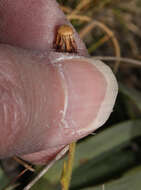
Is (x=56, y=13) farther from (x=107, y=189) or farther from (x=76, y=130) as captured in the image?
(x=107, y=189)

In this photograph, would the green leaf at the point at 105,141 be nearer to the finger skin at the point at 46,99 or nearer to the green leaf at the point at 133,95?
the green leaf at the point at 133,95

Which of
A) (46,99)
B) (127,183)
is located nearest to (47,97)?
(46,99)

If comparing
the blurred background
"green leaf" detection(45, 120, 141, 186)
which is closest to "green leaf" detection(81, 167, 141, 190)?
the blurred background

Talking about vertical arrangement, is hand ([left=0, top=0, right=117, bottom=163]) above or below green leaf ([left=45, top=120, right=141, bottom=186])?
above

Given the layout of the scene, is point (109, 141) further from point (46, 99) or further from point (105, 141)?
point (46, 99)

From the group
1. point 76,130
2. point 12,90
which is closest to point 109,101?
point 76,130

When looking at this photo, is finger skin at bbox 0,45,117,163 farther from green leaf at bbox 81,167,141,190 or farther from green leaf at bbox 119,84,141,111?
green leaf at bbox 119,84,141,111
